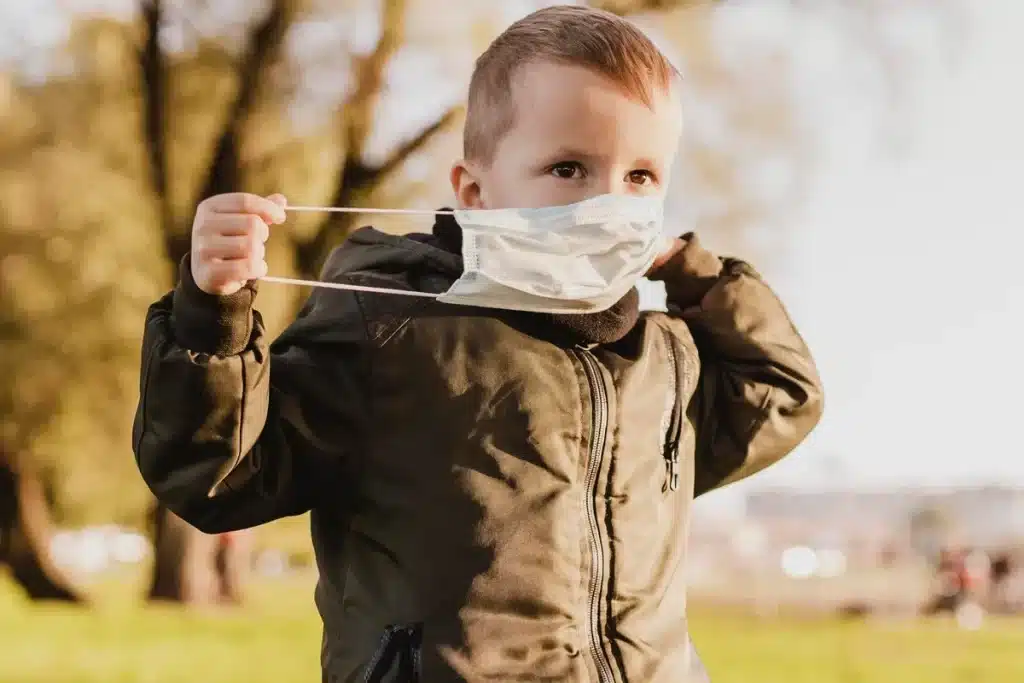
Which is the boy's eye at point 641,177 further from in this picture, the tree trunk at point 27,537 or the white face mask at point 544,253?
the tree trunk at point 27,537

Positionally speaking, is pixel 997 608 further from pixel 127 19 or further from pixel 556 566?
pixel 556 566

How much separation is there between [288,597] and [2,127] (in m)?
5.41

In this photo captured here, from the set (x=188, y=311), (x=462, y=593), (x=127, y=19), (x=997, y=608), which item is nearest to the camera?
(x=188, y=311)

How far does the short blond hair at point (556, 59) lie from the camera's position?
76.4 inches

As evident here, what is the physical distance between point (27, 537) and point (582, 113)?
1517cm

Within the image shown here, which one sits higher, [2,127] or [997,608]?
[2,127]

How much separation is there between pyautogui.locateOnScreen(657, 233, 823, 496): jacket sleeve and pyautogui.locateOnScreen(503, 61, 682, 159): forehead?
1.25ft

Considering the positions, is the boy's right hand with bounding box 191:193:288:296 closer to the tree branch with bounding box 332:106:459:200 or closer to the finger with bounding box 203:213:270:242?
the finger with bounding box 203:213:270:242

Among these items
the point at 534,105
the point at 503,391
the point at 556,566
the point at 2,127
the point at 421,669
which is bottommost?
the point at 421,669

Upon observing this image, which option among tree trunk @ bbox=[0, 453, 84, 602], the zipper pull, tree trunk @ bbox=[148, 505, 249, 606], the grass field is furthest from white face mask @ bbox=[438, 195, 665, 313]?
tree trunk @ bbox=[0, 453, 84, 602]

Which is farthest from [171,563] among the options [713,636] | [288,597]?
[713,636]

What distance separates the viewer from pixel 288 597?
13883 mm

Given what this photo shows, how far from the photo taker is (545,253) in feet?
6.31

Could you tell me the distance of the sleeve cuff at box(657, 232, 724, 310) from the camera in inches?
89.5
